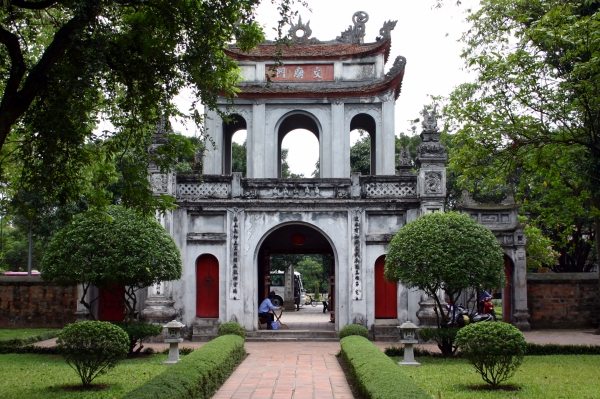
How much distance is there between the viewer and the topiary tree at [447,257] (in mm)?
14836

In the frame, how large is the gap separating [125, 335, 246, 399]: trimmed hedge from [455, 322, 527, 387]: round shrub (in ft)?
14.0

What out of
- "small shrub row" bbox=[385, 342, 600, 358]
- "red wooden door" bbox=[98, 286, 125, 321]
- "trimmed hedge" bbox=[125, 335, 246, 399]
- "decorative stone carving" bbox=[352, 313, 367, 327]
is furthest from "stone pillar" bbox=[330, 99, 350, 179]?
"trimmed hedge" bbox=[125, 335, 246, 399]

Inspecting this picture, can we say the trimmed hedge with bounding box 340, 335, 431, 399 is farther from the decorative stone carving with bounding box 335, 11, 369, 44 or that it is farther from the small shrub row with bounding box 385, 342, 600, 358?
the decorative stone carving with bounding box 335, 11, 369, 44

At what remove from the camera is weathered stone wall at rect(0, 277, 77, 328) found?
22.0 meters

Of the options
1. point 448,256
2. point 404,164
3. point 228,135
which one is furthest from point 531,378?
point 228,135

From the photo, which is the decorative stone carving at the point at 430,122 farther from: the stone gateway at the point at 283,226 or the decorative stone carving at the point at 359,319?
the decorative stone carving at the point at 359,319

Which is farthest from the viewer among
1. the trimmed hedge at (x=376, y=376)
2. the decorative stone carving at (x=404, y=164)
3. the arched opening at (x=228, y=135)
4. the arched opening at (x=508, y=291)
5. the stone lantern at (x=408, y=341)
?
the decorative stone carving at (x=404, y=164)

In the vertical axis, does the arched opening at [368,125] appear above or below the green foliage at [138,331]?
above

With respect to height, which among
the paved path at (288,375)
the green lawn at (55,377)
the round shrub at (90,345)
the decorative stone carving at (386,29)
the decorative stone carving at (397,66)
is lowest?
the paved path at (288,375)

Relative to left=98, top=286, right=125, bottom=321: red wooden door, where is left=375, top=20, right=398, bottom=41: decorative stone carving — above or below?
above


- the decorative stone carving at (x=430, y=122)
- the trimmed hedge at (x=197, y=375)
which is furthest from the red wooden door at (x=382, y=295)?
the trimmed hedge at (x=197, y=375)

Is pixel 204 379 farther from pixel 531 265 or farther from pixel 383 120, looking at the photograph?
→ pixel 531 265

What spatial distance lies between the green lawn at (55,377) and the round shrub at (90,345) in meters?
0.48

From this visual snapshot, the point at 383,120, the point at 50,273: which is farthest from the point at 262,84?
the point at 50,273
